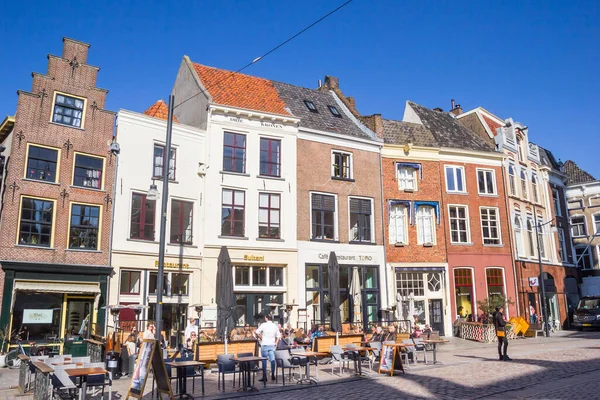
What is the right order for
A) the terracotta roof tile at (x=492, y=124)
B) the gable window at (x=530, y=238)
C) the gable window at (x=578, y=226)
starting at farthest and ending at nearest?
the gable window at (x=578, y=226) < the terracotta roof tile at (x=492, y=124) < the gable window at (x=530, y=238)

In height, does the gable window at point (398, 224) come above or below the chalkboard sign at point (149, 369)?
above

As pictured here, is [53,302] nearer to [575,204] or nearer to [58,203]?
[58,203]

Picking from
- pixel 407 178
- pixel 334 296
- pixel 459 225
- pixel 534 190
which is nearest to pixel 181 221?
pixel 334 296

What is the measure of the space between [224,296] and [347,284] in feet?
29.0

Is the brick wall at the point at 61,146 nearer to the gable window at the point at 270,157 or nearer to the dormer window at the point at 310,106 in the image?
the gable window at the point at 270,157

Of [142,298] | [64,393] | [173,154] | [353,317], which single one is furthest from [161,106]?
[64,393]

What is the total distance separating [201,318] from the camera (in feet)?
73.0

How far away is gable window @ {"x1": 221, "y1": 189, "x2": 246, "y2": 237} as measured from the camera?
2433cm

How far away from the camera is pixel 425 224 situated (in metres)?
30.0

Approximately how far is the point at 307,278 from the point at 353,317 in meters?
3.20

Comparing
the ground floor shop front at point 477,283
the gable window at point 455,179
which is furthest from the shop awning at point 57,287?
the gable window at point 455,179

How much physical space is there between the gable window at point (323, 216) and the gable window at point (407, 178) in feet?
16.3

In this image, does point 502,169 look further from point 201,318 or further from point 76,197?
point 76,197

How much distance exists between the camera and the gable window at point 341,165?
28.1 metres
